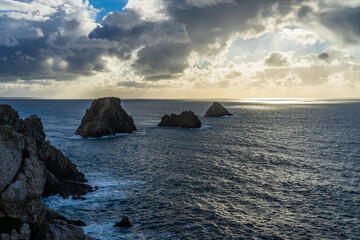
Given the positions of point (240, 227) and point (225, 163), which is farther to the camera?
point (225, 163)

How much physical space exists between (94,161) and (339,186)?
56527 mm

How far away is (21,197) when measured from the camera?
2347cm

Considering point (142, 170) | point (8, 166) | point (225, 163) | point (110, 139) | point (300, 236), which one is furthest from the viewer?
point (110, 139)

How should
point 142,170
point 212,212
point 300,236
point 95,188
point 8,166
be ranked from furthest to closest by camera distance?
point 142,170 < point 95,188 < point 212,212 < point 300,236 < point 8,166

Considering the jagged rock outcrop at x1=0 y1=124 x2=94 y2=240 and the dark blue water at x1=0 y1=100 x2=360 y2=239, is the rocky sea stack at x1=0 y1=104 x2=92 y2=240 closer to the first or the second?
the jagged rock outcrop at x1=0 y1=124 x2=94 y2=240

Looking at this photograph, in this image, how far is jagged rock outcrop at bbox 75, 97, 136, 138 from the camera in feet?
337

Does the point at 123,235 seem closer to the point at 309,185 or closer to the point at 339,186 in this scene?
the point at 309,185

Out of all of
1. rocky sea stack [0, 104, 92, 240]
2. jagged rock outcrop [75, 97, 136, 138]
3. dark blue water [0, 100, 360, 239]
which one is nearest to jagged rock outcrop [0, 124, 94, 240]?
rocky sea stack [0, 104, 92, 240]

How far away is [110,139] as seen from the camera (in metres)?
99.3

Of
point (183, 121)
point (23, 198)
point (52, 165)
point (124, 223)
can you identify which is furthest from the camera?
point (183, 121)

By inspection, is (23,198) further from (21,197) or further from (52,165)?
(52,165)

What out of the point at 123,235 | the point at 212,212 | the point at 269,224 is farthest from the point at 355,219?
the point at 123,235

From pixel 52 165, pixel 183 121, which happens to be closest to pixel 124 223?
pixel 52 165

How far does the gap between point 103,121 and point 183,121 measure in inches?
1752
